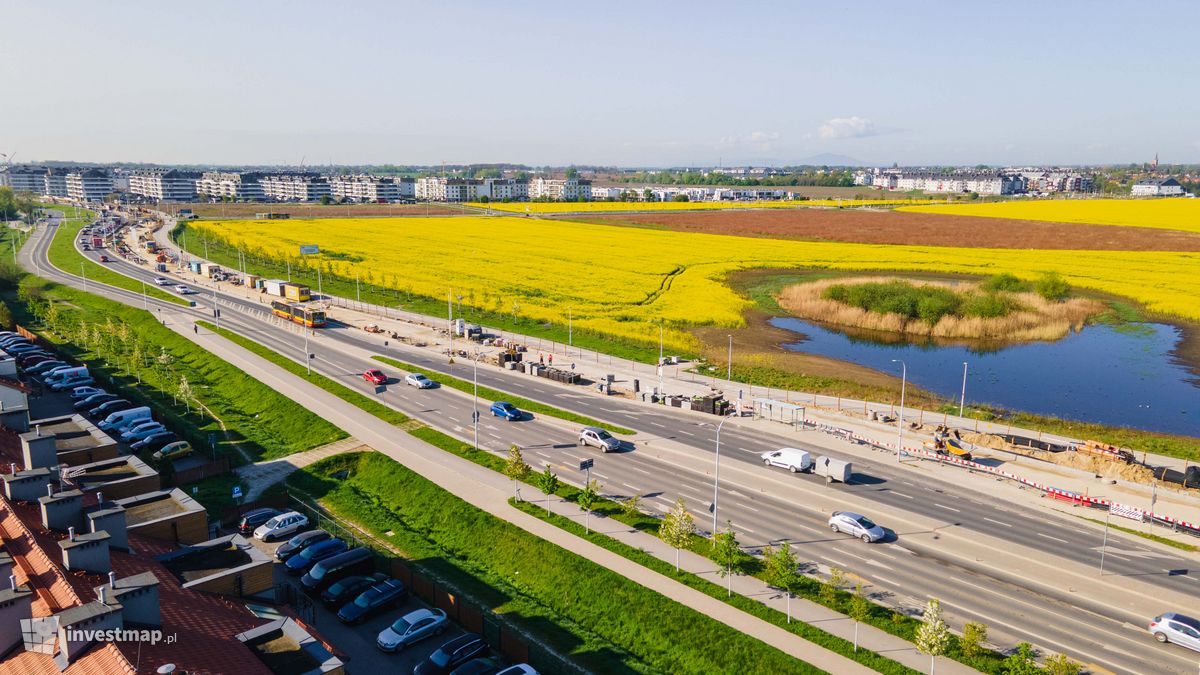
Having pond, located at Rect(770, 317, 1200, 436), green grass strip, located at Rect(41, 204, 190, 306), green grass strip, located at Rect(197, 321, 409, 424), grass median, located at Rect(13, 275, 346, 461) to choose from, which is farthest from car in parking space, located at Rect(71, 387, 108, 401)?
pond, located at Rect(770, 317, 1200, 436)

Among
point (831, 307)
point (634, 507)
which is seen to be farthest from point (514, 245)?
point (634, 507)

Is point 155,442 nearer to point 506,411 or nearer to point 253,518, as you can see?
point 253,518

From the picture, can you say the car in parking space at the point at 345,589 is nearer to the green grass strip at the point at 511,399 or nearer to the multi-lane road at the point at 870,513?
the multi-lane road at the point at 870,513

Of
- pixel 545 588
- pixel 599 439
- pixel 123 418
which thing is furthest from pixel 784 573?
pixel 123 418

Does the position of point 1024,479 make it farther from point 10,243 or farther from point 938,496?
point 10,243

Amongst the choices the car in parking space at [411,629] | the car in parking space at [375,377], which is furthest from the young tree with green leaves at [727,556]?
the car in parking space at [375,377]
